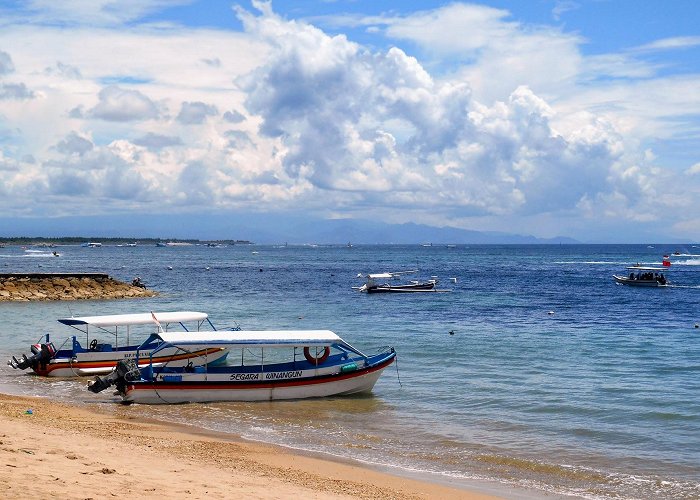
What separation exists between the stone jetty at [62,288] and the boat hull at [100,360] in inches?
1329

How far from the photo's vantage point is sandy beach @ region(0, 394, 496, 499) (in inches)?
468

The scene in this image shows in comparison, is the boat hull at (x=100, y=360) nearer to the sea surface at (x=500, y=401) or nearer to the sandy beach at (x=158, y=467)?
the sea surface at (x=500, y=401)

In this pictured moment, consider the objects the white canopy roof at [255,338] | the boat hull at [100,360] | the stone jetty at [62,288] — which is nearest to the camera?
the white canopy roof at [255,338]

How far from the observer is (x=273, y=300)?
63.5 m

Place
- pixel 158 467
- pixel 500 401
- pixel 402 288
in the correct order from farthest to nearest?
pixel 402 288, pixel 500 401, pixel 158 467

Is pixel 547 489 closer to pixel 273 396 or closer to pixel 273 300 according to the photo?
pixel 273 396

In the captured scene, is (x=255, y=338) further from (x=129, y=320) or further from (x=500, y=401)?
(x=500, y=401)

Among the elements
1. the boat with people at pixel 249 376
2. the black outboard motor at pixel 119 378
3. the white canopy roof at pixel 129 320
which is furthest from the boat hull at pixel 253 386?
the white canopy roof at pixel 129 320

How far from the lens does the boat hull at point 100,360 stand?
29125mm

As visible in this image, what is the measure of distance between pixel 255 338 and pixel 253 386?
159 cm

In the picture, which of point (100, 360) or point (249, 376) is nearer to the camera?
point (249, 376)

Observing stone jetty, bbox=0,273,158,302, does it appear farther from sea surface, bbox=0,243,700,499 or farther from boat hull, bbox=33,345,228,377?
boat hull, bbox=33,345,228,377

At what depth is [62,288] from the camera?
213 feet

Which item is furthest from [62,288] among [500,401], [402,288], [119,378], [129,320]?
[500,401]
